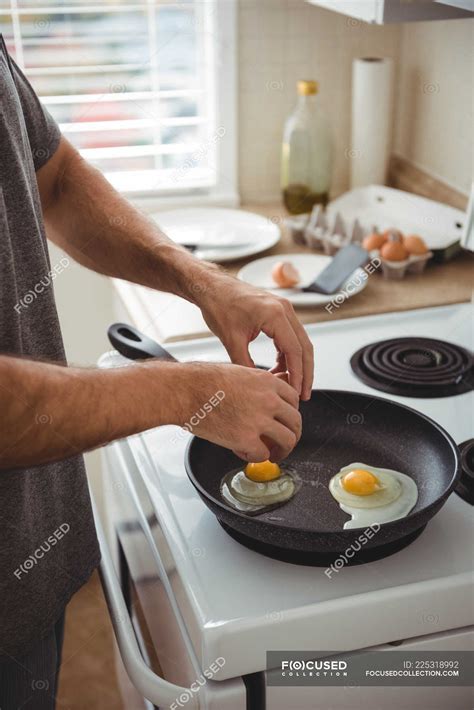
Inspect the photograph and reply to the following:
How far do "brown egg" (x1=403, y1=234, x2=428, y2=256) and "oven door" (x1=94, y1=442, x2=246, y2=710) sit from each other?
75 centimetres

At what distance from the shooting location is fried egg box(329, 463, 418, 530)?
926mm

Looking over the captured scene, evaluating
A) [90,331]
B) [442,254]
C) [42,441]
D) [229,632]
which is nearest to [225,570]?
[229,632]

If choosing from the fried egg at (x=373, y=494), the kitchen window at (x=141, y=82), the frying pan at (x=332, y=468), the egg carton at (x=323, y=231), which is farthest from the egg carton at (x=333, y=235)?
the fried egg at (x=373, y=494)

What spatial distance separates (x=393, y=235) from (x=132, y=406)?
1043 mm

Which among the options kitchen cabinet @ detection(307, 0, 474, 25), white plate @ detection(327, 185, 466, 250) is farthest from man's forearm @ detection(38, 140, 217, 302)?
white plate @ detection(327, 185, 466, 250)

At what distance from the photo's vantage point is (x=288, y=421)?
A: 875 millimetres

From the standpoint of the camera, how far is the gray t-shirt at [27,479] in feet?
3.08

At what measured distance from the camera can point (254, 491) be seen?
98 cm

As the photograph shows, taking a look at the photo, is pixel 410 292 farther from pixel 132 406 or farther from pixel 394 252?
pixel 132 406

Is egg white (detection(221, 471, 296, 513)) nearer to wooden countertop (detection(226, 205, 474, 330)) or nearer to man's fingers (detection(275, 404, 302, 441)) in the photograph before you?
man's fingers (detection(275, 404, 302, 441))

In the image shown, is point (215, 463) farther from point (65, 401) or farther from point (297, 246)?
point (297, 246)

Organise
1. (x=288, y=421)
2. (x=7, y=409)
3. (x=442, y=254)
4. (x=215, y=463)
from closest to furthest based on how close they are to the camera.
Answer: (x=7, y=409) < (x=288, y=421) < (x=215, y=463) < (x=442, y=254)

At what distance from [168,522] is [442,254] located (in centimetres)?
101

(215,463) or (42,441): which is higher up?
(42,441)
